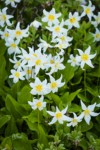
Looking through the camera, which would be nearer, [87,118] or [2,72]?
[87,118]

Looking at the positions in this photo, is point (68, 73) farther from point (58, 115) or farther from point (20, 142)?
point (20, 142)

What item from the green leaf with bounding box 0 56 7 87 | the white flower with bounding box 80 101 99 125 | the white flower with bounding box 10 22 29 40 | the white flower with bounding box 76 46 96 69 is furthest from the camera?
the white flower with bounding box 10 22 29 40

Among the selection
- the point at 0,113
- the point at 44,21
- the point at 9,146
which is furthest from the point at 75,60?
the point at 9,146

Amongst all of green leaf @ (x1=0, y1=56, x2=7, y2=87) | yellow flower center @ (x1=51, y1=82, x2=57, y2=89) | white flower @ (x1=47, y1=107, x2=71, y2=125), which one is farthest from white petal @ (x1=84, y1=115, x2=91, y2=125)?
green leaf @ (x1=0, y1=56, x2=7, y2=87)

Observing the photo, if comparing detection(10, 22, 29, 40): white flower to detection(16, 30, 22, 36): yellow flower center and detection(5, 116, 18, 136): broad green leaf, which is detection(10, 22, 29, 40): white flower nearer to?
detection(16, 30, 22, 36): yellow flower center

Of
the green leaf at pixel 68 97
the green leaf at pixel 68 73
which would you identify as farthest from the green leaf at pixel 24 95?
the green leaf at pixel 68 73

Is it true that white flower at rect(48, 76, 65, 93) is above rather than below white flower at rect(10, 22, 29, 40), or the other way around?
below

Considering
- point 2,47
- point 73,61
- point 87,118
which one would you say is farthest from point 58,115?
point 2,47
